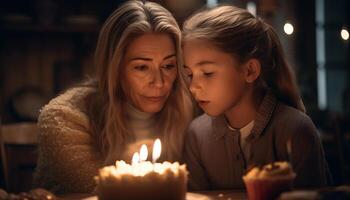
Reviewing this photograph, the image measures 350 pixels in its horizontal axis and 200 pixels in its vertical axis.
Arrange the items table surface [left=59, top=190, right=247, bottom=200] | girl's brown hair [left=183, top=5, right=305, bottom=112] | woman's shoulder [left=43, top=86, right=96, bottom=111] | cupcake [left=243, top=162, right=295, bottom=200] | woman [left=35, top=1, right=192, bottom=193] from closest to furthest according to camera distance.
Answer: cupcake [left=243, top=162, right=295, bottom=200]
table surface [left=59, top=190, right=247, bottom=200]
girl's brown hair [left=183, top=5, right=305, bottom=112]
woman [left=35, top=1, right=192, bottom=193]
woman's shoulder [left=43, top=86, right=96, bottom=111]

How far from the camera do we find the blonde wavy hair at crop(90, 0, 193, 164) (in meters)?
2.75

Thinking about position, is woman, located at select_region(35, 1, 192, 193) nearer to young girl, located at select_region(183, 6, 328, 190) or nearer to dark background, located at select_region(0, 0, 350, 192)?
young girl, located at select_region(183, 6, 328, 190)

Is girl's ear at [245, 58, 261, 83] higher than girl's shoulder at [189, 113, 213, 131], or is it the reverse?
girl's ear at [245, 58, 261, 83]

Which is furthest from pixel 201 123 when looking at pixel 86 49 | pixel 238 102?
pixel 86 49

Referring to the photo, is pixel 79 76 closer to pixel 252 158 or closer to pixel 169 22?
pixel 169 22

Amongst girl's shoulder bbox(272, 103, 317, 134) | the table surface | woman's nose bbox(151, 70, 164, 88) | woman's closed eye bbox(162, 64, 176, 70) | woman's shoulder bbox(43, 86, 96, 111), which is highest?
woman's closed eye bbox(162, 64, 176, 70)

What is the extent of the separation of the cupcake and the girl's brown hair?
2.81 feet

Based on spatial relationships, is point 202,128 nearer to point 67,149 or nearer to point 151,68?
point 151,68

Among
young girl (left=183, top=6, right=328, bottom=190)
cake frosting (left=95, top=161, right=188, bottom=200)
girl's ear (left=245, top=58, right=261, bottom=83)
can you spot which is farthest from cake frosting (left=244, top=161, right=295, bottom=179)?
girl's ear (left=245, top=58, right=261, bottom=83)

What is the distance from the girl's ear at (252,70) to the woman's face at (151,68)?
34 centimetres

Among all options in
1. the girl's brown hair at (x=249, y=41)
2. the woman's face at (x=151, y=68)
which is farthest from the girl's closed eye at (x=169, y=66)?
the girl's brown hair at (x=249, y=41)

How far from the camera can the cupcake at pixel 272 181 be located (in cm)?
176

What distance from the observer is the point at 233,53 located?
2.55m

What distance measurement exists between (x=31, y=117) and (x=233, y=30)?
319 centimetres
